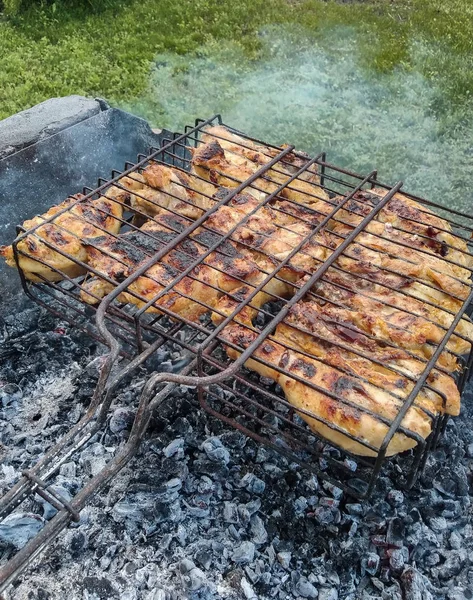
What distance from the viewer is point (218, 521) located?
2824mm

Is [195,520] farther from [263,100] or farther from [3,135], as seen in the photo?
[263,100]

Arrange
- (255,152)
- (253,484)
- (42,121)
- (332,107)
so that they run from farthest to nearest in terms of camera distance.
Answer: (332,107) < (42,121) < (255,152) < (253,484)

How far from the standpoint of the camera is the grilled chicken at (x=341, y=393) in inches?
90.4

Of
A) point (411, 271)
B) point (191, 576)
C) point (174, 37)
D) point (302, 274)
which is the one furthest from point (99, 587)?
point (174, 37)

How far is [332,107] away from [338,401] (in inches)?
209

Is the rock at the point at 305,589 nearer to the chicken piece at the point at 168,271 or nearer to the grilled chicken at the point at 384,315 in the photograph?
the grilled chicken at the point at 384,315

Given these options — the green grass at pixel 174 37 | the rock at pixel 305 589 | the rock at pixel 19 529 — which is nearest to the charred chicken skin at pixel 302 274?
the rock at pixel 305 589

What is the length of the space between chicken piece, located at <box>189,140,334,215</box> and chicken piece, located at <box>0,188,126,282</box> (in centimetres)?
72

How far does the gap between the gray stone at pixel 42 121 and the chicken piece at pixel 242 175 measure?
1.10m

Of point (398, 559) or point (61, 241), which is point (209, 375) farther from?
point (398, 559)

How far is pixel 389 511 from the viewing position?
2.95 meters

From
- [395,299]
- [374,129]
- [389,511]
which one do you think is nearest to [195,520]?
[389,511]

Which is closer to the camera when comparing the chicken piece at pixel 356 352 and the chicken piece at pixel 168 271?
the chicken piece at pixel 356 352

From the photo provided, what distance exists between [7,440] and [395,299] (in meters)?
2.20
